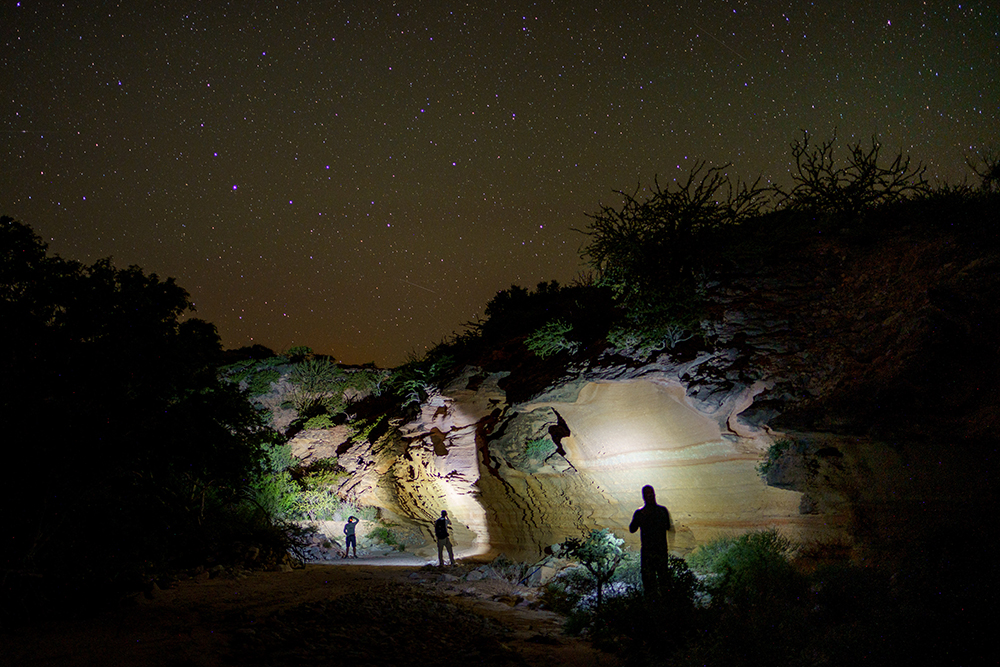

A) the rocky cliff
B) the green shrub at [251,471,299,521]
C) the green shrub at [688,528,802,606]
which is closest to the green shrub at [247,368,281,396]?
the green shrub at [251,471,299,521]

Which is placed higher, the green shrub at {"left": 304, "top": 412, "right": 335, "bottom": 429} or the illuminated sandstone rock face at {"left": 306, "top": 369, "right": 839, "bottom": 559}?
the green shrub at {"left": 304, "top": 412, "right": 335, "bottom": 429}

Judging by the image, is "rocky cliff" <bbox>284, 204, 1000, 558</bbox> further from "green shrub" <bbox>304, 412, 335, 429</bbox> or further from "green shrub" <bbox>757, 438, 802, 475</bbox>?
"green shrub" <bbox>304, 412, 335, 429</bbox>

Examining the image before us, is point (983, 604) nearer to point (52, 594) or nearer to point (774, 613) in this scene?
point (774, 613)

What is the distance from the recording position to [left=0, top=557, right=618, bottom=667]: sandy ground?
4.95 metres

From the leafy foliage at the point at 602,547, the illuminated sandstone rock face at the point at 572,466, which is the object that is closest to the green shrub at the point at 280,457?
the illuminated sandstone rock face at the point at 572,466

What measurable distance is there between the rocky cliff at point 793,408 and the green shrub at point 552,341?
33cm

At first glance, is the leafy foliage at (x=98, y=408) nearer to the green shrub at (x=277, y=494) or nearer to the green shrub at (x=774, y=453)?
the green shrub at (x=277, y=494)

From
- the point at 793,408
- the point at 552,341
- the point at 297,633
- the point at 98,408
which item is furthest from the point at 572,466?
the point at 98,408

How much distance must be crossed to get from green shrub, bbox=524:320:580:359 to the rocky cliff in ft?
1.08

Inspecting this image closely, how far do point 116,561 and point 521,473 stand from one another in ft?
27.5

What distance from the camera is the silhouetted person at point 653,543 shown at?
258 inches

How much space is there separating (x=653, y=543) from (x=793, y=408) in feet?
9.18

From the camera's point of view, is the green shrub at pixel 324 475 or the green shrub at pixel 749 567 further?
the green shrub at pixel 324 475

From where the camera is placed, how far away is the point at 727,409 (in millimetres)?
8266
